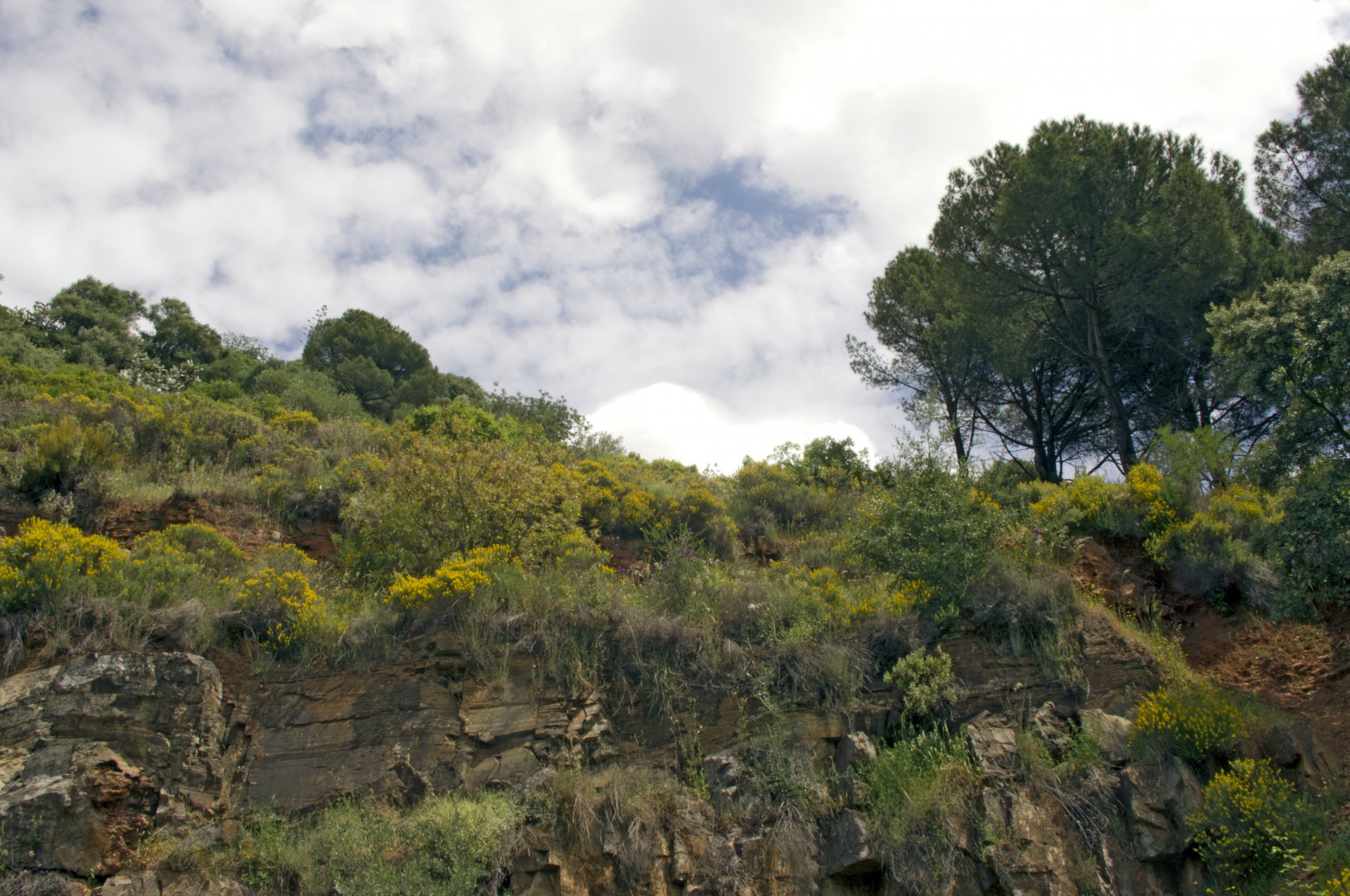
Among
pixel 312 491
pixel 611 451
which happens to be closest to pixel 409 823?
pixel 312 491

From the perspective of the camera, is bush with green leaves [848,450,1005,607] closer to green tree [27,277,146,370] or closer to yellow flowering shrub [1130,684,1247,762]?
yellow flowering shrub [1130,684,1247,762]

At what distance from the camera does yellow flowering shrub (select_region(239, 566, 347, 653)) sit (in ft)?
32.1

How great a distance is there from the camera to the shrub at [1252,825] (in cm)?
655

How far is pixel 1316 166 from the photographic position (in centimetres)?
1598

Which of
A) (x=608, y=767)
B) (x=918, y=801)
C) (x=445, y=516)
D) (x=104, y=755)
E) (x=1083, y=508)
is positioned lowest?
(x=918, y=801)

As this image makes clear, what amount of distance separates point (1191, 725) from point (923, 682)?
8.55 ft

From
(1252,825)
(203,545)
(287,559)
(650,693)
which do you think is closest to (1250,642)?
(1252,825)

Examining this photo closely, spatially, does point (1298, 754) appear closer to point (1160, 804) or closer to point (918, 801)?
point (1160, 804)

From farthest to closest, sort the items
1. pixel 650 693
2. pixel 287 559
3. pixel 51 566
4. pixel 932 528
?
pixel 287 559 → pixel 932 528 → pixel 650 693 → pixel 51 566

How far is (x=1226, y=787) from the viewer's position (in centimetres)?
695

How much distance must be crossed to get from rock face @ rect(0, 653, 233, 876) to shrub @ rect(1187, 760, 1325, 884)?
9583mm

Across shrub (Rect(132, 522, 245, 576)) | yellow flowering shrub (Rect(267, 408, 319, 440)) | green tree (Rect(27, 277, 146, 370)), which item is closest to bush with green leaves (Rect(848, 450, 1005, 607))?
shrub (Rect(132, 522, 245, 576))

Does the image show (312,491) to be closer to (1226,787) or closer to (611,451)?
(611,451)

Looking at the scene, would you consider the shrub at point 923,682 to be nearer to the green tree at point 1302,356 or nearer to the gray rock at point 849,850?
the gray rock at point 849,850
